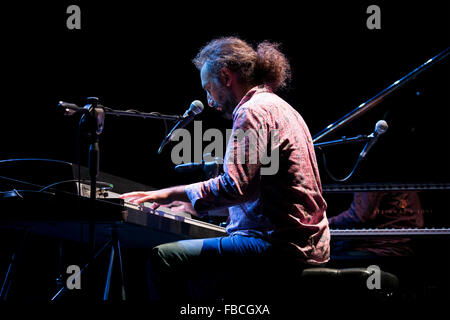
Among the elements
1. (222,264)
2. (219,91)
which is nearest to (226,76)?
(219,91)

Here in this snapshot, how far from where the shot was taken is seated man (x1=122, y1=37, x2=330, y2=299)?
6.43 feet

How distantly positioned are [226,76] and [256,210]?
70 cm

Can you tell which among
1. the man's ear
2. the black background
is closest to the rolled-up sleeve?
the man's ear

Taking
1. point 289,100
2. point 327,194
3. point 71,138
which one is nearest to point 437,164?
point 327,194

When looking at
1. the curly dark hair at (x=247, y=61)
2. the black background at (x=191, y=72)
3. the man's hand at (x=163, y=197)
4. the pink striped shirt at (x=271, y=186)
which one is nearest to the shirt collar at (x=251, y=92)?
the curly dark hair at (x=247, y=61)

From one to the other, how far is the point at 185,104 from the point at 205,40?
71 centimetres

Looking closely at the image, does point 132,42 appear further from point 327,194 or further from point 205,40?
point 327,194

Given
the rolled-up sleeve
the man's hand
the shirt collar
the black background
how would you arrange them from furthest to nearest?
the black background → the shirt collar → the man's hand → the rolled-up sleeve

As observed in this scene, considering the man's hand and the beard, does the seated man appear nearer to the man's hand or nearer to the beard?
the man's hand

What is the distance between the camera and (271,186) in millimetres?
2043

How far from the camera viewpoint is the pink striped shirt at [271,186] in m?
1.94

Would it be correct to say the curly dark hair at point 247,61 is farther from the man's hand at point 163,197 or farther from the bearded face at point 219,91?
the man's hand at point 163,197

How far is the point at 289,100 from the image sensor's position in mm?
5371

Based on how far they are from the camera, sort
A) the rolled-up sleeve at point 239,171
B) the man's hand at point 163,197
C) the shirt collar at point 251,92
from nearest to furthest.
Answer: the rolled-up sleeve at point 239,171 → the man's hand at point 163,197 → the shirt collar at point 251,92
